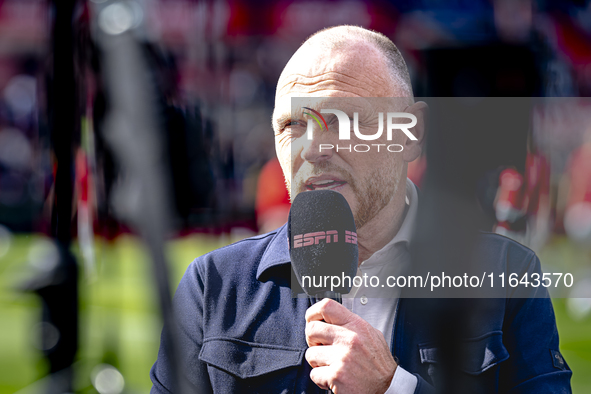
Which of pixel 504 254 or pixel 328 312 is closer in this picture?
pixel 328 312

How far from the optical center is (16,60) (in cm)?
246

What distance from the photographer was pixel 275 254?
1244mm

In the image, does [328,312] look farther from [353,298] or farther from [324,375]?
[353,298]

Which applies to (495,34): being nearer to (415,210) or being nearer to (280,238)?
(415,210)

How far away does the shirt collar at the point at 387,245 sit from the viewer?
1221 mm

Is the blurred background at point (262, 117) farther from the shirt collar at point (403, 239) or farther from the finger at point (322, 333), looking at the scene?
the finger at point (322, 333)

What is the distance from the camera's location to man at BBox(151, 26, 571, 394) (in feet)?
3.76

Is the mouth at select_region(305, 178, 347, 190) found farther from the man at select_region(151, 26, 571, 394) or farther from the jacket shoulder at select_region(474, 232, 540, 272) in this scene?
the jacket shoulder at select_region(474, 232, 540, 272)

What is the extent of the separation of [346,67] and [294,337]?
25.5 inches

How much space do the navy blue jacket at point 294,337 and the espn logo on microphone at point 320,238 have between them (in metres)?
0.27

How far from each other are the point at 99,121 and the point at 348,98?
0.53 m

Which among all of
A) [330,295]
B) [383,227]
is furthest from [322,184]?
[330,295]

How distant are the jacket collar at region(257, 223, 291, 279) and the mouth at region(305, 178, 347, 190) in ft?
0.58

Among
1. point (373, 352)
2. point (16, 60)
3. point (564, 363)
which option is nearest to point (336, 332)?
point (373, 352)
